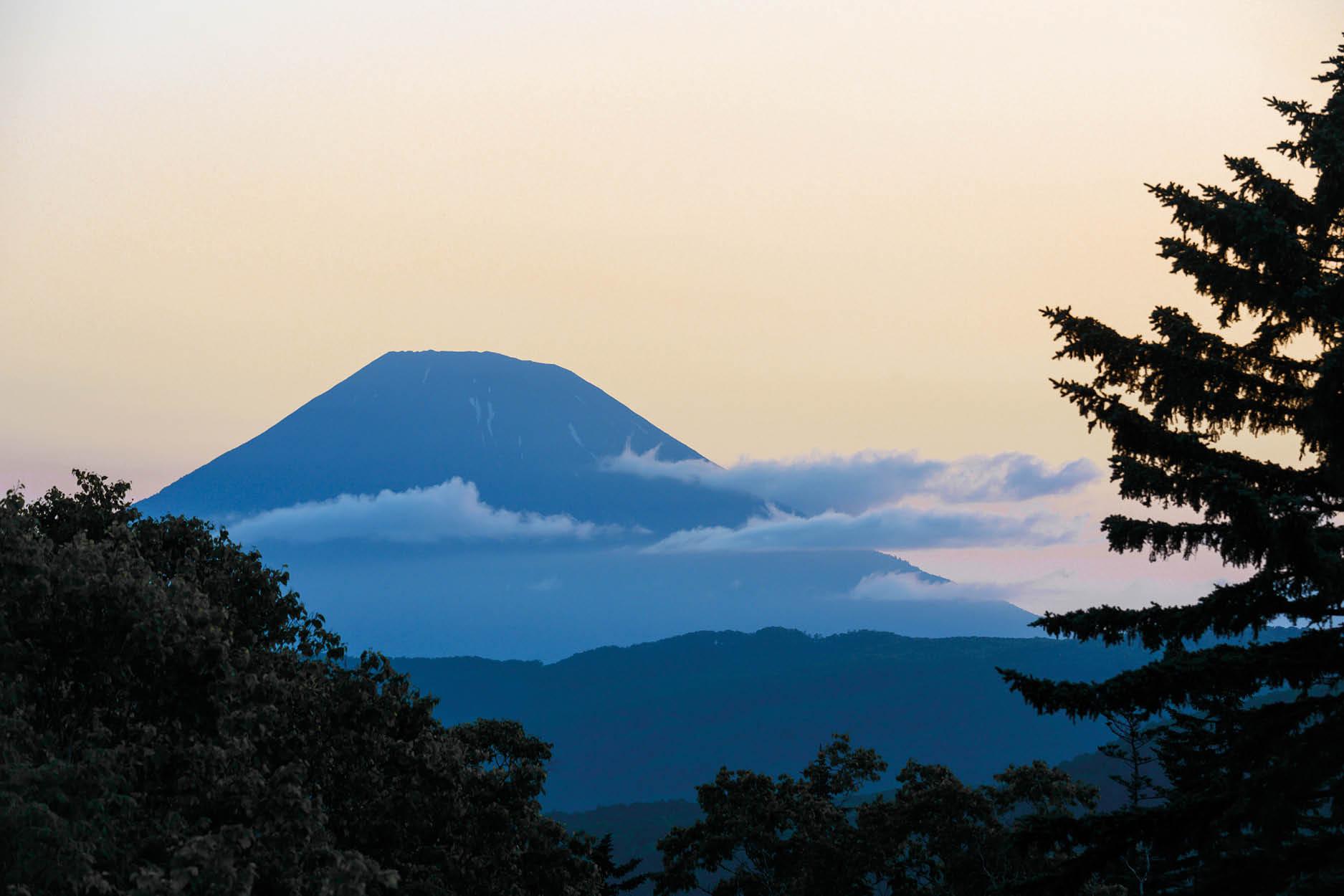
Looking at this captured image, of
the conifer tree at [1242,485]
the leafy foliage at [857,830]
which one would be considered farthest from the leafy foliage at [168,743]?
the leafy foliage at [857,830]

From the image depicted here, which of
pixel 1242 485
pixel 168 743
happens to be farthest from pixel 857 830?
pixel 1242 485

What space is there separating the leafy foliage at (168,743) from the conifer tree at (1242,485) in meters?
10.5

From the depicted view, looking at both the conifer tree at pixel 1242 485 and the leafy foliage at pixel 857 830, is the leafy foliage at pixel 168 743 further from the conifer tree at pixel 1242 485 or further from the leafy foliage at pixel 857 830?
the leafy foliage at pixel 857 830

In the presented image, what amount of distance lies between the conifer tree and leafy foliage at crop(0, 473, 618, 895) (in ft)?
34.4

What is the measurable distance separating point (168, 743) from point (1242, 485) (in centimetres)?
1571

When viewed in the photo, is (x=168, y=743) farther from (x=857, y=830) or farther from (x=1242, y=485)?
(x=857, y=830)

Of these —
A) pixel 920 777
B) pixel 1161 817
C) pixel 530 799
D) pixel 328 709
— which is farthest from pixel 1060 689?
pixel 920 777

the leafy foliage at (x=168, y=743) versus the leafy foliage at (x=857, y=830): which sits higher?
the leafy foliage at (x=168, y=743)

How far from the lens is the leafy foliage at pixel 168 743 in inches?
669

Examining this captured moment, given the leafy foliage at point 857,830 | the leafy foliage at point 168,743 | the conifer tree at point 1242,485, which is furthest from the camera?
the leafy foliage at point 857,830

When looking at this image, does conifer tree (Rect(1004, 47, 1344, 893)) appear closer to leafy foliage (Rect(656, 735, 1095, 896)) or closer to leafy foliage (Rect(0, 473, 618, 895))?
leafy foliage (Rect(0, 473, 618, 895))

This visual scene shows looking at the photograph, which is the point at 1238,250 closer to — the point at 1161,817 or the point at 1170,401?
the point at 1170,401

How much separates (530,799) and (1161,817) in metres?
27.8

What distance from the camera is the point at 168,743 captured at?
1945 centimetres
